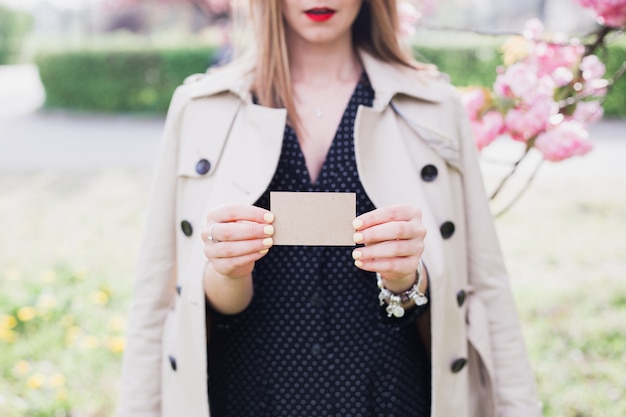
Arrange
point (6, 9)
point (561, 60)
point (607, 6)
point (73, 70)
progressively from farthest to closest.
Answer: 1. point (6, 9)
2. point (73, 70)
3. point (561, 60)
4. point (607, 6)

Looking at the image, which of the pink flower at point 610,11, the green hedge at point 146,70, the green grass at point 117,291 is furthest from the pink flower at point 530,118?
the green hedge at point 146,70

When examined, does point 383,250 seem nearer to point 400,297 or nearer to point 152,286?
point 400,297

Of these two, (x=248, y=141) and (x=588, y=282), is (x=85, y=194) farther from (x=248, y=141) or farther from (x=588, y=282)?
(x=248, y=141)

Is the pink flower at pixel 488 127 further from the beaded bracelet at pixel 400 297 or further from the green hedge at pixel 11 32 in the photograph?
the green hedge at pixel 11 32

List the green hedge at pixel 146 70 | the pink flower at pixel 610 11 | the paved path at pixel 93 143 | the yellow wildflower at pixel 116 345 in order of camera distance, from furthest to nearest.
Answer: the green hedge at pixel 146 70
the paved path at pixel 93 143
the yellow wildflower at pixel 116 345
the pink flower at pixel 610 11

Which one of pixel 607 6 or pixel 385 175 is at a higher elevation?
pixel 607 6

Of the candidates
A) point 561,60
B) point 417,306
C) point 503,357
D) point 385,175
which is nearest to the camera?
point 417,306

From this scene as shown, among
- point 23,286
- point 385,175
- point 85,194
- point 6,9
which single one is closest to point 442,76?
point 385,175

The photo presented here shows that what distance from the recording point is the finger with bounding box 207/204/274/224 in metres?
1.19

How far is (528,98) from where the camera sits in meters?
2.01

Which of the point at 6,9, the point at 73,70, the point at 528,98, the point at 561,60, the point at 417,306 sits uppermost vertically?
the point at 6,9

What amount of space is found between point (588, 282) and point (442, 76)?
2.73m

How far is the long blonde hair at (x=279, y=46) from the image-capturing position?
5.31 ft

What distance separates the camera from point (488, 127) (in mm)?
2068
